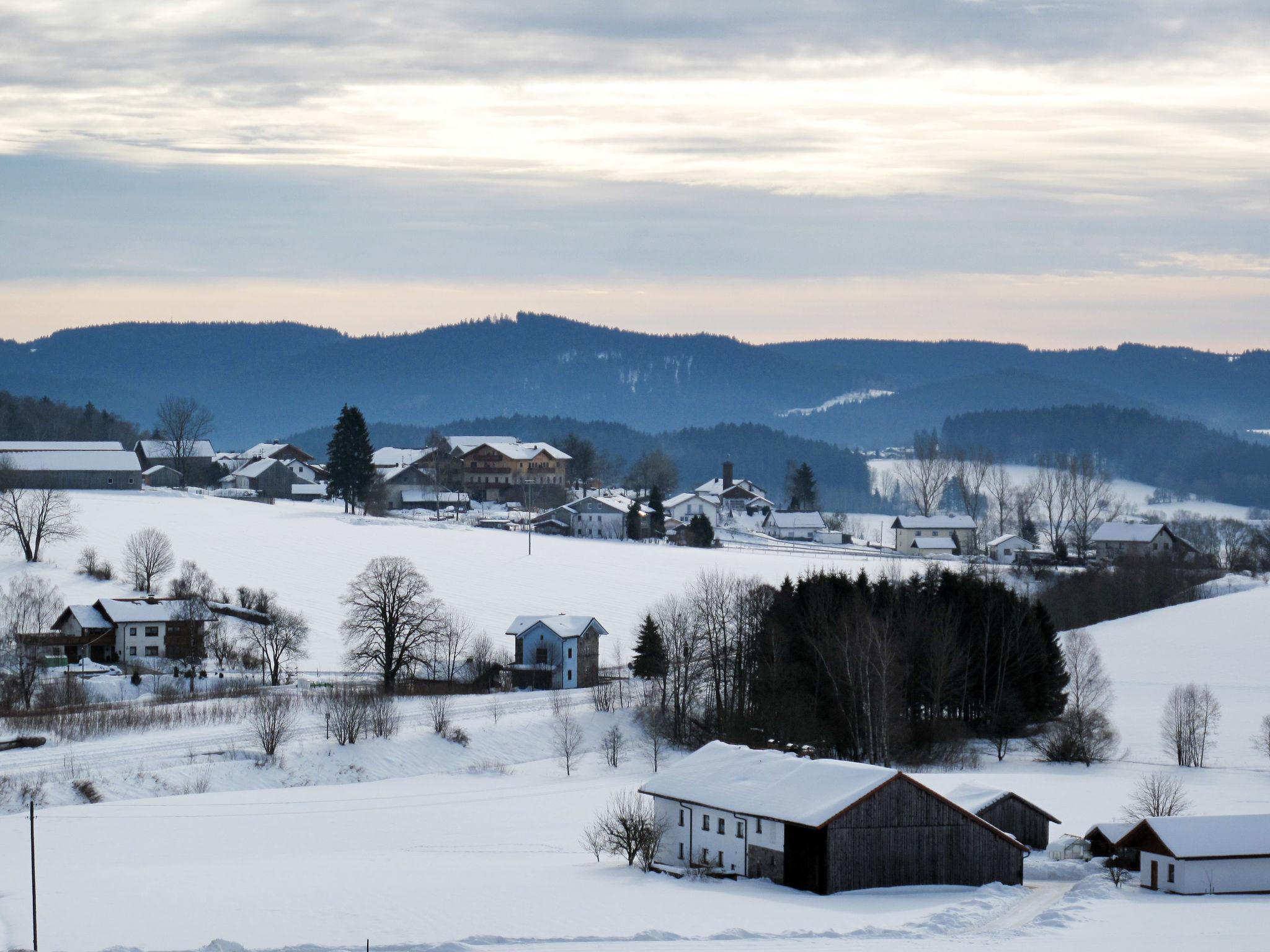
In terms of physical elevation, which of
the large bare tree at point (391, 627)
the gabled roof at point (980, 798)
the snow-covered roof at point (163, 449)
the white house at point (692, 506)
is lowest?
the gabled roof at point (980, 798)

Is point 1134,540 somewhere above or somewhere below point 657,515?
below

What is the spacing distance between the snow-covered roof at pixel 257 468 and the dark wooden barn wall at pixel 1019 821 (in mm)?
108820

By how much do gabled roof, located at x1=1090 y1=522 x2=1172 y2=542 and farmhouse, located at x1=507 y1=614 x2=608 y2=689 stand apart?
64.8 metres

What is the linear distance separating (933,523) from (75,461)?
6875 centimetres

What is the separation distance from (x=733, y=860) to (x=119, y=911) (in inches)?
528

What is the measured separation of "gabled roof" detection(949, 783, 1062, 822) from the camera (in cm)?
3422

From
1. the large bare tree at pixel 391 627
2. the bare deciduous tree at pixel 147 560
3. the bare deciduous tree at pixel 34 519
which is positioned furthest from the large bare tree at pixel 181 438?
the large bare tree at pixel 391 627

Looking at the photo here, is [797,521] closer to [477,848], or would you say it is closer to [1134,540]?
[1134,540]

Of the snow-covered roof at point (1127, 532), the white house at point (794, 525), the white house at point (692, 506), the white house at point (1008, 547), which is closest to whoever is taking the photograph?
the white house at point (1008, 547)

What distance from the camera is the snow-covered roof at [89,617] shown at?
190ft

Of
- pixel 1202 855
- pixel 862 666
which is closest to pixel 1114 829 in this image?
pixel 1202 855

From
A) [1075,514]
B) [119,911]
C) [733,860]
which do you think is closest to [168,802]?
[119,911]

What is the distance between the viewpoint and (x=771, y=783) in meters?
34.0

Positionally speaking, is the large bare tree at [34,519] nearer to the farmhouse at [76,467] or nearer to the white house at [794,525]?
the farmhouse at [76,467]
